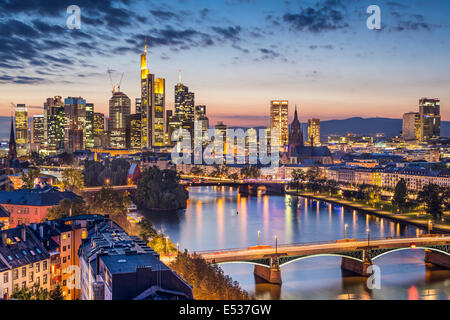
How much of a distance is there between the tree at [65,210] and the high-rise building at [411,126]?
10014cm

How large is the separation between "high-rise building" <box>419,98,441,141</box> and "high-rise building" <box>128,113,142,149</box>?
196 feet

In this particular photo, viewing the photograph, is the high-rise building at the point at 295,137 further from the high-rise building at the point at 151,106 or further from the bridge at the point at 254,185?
the high-rise building at the point at 151,106

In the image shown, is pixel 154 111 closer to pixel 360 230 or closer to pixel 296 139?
pixel 296 139

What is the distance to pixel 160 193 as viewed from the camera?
90.3 feet

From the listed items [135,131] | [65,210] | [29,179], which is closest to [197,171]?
[29,179]

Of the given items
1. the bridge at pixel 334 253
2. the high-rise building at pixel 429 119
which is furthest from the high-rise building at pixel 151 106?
the bridge at pixel 334 253

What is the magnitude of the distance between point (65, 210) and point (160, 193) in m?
11.9

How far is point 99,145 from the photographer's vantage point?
332 ft

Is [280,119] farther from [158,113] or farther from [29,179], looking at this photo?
[29,179]

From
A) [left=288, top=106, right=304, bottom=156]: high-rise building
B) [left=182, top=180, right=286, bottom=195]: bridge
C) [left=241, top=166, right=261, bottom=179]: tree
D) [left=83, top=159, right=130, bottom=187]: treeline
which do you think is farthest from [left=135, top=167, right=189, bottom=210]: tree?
[left=288, top=106, right=304, bottom=156]: high-rise building

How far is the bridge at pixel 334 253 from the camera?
12.6m

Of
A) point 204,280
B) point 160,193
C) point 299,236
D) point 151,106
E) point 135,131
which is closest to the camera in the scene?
point 204,280

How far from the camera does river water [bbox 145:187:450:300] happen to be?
12.1 metres

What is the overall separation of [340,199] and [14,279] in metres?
26.2
